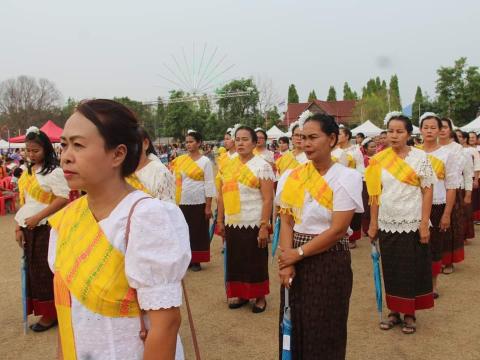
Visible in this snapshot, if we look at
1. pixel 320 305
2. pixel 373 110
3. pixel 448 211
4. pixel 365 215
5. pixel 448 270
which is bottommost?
pixel 448 270

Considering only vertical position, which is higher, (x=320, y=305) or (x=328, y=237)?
(x=328, y=237)

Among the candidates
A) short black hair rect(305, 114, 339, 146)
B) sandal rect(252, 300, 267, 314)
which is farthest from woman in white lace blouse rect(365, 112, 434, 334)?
short black hair rect(305, 114, 339, 146)

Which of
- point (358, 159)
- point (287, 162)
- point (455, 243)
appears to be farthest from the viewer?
point (358, 159)

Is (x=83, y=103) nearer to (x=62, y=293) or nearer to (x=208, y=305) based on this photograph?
(x=62, y=293)

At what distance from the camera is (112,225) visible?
1489mm

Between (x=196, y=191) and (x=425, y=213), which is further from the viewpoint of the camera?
(x=196, y=191)

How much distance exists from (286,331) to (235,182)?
239cm

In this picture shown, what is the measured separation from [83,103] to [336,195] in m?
1.82

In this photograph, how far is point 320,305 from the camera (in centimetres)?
290

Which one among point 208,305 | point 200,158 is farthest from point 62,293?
point 200,158

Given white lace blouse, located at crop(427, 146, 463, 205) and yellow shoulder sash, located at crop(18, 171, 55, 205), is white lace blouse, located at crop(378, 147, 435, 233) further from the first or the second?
yellow shoulder sash, located at crop(18, 171, 55, 205)

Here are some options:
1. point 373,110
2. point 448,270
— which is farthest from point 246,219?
point 373,110

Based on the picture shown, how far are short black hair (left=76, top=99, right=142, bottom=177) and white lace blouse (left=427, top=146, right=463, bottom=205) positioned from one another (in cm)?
458

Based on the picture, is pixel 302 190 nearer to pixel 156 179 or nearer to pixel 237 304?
pixel 156 179
